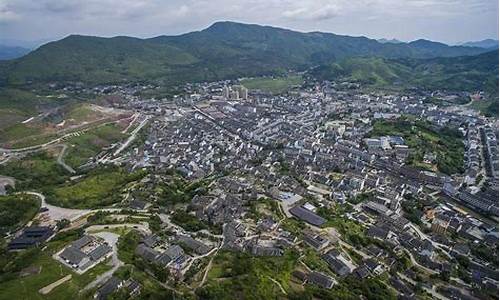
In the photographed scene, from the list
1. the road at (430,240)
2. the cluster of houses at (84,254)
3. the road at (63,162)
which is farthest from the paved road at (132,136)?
the road at (430,240)

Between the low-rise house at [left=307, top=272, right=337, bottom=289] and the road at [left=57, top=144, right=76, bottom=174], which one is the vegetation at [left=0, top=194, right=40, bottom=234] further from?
the low-rise house at [left=307, top=272, right=337, bottom=289]

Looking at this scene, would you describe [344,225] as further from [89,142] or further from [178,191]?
[89,142]

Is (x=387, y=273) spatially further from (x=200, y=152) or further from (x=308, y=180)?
(x=200, y=152)

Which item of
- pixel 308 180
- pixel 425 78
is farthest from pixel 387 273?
pixel 425 78

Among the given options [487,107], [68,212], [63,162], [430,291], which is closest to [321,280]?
[430,291]

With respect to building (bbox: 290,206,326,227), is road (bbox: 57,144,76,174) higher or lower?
lower

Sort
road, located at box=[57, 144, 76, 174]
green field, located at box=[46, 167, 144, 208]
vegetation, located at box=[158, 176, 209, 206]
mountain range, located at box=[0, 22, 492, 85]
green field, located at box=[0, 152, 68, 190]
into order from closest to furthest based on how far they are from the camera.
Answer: vegetation, located at box=[158, 176, 209, 206] → green field, located at box=[46, 167, 144, 208] → green field, located at box=[0, 152, 68, 190] → road, located at box=[57, 144, 76, 174] → mountain range, located at box=[0, 22, 492, 85]

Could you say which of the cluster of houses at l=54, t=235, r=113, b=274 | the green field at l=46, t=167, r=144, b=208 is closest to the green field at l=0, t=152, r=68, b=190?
the green field at l=46, t=167, r=144, b=208
